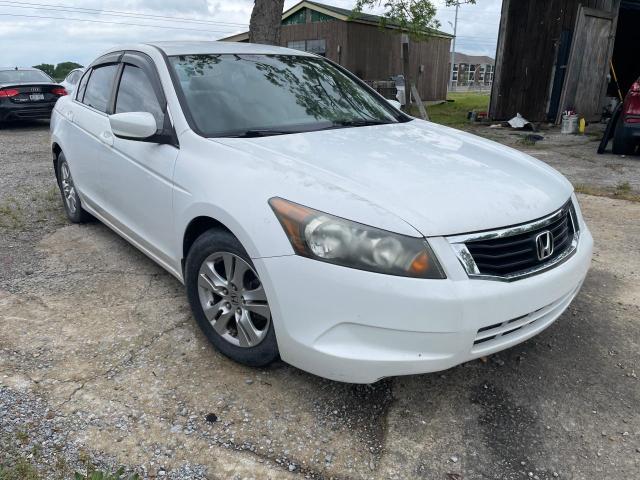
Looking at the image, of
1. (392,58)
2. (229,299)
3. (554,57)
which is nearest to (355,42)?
(392,58)

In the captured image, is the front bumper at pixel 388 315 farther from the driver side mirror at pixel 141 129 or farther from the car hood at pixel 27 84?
the car hood at pixel 27 84

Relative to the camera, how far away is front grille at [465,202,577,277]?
2.09 meters

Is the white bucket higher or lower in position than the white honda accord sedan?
lower

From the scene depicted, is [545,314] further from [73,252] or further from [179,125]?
[73,252]

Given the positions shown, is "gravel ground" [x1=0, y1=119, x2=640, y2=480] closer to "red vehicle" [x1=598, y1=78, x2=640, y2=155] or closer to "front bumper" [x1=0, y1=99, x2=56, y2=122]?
"red vehicle" [x1=598, y1=78, x2=640, y2=155]

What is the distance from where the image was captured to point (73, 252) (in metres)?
4.16

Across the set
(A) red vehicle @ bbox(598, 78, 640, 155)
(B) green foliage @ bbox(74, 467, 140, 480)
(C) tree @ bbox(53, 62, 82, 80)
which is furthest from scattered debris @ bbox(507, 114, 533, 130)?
(C) tree @ bbox(53, 62, 82, 80)

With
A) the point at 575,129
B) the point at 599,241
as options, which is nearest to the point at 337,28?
the point at 575,129

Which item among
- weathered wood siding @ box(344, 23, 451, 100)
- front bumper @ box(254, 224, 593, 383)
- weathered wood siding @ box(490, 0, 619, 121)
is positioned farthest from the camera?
weathered wood siding @ box(344, 23, 451, 100)

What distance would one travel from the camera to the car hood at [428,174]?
6.95ft

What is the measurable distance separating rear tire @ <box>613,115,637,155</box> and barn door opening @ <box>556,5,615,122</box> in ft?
10.4

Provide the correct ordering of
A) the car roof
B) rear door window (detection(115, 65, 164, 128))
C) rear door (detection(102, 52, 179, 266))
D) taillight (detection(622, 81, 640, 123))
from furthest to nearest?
1. taillight (detection(622, 81, 640, 123))
2. the car roof
3. rear door window (detection(115, 65, 164, 128))
4. rear door (detection(102, 52, 179, 266))

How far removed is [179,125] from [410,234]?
153 cm

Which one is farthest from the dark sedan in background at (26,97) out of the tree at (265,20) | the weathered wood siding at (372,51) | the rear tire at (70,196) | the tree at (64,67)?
the tree at (64,67)
